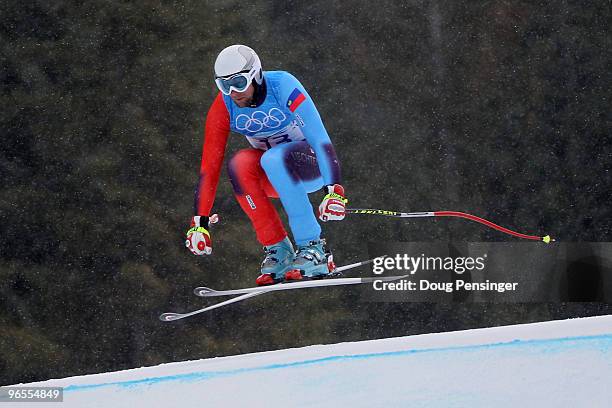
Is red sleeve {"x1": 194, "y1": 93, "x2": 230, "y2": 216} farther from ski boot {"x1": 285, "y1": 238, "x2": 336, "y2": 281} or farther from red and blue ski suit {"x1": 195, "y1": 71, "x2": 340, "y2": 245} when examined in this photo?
ski boot {"x1": 285, "y1": 238, "x2": 336, "y2": 281}

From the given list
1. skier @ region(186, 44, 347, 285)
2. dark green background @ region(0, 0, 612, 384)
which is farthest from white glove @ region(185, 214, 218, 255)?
dark green background @ region(0, 0, 612, 384)

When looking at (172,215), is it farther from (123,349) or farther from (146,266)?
(123,349)

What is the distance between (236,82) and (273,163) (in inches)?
19.8

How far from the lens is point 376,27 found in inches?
321

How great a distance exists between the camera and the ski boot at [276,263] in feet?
17.7

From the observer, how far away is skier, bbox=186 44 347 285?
507 cm

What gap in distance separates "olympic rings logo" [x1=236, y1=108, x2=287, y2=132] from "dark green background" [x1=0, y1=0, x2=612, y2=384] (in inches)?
104

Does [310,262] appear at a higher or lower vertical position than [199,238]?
lower

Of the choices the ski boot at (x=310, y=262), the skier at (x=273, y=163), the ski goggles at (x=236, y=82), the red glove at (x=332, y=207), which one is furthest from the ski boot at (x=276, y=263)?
the ski goggles at (x=236, y=82)

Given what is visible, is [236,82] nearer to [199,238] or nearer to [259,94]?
[259,94]

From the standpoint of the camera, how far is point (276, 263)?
5.41 m

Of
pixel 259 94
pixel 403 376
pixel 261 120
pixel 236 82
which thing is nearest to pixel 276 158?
pixel 261 120

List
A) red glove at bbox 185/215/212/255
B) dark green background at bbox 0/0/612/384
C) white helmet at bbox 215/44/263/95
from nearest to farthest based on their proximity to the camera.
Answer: white helmet at bbox 215/44/263/95 < red glove at bbox 185/215/212/255 < dark green background at bbox 0/0/612/384

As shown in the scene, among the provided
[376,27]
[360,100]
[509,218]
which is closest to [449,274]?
[509,218]
